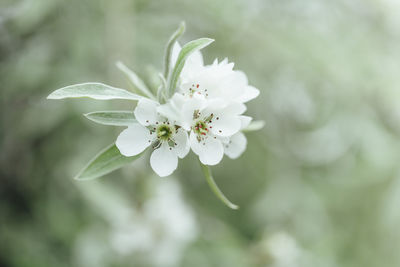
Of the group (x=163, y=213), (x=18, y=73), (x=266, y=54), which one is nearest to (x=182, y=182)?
(x=163, y=213)

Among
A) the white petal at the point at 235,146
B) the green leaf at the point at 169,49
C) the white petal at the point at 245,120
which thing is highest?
the green leaf at the point at 169,49

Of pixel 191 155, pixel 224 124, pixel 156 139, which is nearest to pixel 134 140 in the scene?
pixel 156 139

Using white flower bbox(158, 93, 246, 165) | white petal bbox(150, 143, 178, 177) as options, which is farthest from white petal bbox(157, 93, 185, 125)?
white petal bbox(150, 143, 178, 177)

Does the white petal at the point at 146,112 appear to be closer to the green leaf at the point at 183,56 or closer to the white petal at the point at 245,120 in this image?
the green leaf at the point at 183,56

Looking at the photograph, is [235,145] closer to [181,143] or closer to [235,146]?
[235,146]

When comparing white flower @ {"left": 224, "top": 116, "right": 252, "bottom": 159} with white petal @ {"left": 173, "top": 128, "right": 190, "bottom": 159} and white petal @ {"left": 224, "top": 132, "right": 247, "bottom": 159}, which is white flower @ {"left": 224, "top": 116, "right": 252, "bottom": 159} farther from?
white petal @ {"left": 173, "top": 128, "right": 190, "bottom": 159}

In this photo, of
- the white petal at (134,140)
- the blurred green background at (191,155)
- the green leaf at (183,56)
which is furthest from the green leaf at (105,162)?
the blurred green background at (191,155)
